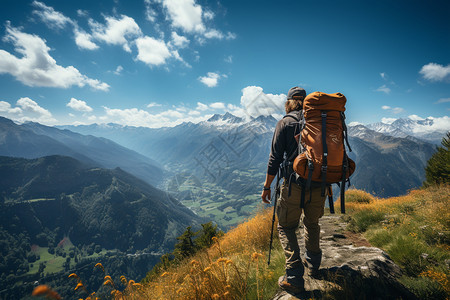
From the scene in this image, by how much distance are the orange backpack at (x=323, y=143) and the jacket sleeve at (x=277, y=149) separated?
18.6 inches

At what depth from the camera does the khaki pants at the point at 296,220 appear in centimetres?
381

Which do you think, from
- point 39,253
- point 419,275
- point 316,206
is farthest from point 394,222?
point 39,253

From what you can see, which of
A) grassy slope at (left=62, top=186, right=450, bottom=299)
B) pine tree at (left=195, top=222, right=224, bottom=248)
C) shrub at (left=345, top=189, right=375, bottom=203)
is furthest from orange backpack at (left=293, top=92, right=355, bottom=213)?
shrub at (left=345, top=189, right=375, bottom=203)

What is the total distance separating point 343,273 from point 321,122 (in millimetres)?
2854

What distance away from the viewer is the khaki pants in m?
3.81

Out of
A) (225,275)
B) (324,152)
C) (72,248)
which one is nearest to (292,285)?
(225,275)

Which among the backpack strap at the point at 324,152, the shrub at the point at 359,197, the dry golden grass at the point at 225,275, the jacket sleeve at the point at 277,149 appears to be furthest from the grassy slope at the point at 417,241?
the shrub at the point at 359,197

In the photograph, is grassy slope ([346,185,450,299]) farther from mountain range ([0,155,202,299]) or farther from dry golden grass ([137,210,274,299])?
mountain range ([0,155,202,299])

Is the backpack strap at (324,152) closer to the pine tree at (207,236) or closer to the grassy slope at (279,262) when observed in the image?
the grassy slope at (279,262)

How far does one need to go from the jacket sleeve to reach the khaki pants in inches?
16.2

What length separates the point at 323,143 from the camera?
3.47 m

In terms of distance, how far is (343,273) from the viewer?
12.3ft

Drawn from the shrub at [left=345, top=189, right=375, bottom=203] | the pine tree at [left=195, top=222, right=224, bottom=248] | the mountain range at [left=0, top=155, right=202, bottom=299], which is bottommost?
the mountain range at [left=0, top=155, right=202, bottom=299]

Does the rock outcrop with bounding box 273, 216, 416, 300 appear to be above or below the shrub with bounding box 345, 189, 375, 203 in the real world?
above
